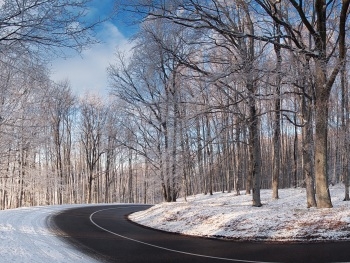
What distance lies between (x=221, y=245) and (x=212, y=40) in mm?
9802

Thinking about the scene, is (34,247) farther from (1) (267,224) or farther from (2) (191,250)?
(1) (267,224)

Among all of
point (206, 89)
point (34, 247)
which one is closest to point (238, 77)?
point (206, 89)

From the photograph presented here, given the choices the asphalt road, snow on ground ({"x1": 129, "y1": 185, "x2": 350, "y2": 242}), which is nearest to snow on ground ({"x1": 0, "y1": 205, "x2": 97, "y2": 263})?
the asphalt road

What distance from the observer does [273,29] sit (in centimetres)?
1878

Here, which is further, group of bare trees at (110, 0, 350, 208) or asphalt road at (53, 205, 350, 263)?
group of bare trees at (110, 0, 350, 208)

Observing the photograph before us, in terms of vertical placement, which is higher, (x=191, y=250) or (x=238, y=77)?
(x=238, y=77)

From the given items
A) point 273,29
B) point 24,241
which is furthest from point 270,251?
point 273,29

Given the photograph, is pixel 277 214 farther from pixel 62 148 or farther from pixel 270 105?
pixel 62 148

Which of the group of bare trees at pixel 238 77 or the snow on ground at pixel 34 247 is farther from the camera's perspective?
the group of bare trees at pixel 238 77

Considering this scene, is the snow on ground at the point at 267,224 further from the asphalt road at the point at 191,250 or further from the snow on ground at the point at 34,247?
the snow on ground at the point at 34,247

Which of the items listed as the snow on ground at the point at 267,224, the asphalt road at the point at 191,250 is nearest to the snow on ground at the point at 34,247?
the asphalt road at the point at 191,250

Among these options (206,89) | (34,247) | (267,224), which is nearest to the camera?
(34,247)

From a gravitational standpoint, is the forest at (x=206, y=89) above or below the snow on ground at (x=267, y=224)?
above

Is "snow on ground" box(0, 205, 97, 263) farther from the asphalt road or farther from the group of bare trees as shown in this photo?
the group of bare trees
